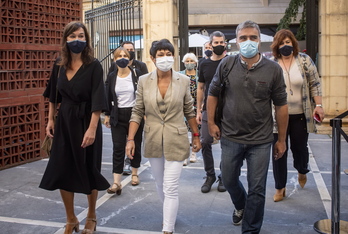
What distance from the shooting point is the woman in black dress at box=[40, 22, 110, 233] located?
4.46 metres

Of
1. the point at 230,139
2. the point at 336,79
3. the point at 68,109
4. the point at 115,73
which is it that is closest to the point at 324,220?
the point at 230,139

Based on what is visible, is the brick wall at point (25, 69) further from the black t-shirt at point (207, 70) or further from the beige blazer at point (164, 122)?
the beige blazer at point (164, 122)

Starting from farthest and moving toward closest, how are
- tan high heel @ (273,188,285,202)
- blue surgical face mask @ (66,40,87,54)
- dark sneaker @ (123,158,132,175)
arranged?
dark sneaker @ (123,158,132,175) → tan high heel @ (273,188,285,202) → blue surgical face mask @ (66,40,87,54)

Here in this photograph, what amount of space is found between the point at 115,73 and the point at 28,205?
1901 mm

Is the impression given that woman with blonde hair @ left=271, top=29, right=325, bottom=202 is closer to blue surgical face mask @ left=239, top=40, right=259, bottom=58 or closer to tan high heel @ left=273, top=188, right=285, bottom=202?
tan high heel @ left=273, top=188, right=285, bottom=202

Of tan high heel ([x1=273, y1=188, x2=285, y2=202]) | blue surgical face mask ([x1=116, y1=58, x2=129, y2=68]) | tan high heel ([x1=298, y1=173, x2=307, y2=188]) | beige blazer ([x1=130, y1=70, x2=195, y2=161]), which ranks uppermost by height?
blue surgical face mask ([x1=116, y1=58, x2=129, y2=68])

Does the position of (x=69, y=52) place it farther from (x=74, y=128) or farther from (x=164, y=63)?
(x=164, y=63)

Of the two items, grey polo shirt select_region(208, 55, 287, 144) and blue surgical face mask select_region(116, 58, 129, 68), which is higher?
blue surgical face mask select_region(116, 58, 129, 68)

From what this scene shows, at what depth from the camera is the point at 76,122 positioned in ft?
14.8

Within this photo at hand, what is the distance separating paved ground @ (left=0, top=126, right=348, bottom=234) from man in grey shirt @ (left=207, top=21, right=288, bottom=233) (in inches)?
28.8

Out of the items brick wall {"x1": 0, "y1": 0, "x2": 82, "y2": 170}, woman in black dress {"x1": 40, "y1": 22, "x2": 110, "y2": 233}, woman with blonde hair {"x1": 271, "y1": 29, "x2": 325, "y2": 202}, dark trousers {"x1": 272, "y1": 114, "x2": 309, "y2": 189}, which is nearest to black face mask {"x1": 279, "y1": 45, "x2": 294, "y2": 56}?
woman with blonde hair {"x1": 271, "y1": 29, "x2": 325, "y2": 202}

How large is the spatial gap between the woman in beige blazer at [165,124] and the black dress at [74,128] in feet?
1.28

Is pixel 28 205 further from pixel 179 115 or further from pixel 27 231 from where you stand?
pixel 179 115

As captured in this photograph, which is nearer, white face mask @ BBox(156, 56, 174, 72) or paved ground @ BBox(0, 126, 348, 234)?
white face mask @ BBox(156, 56, 174, 72)
